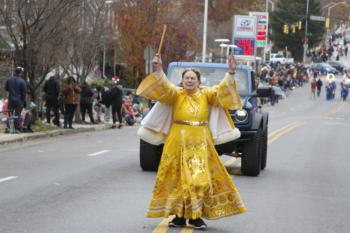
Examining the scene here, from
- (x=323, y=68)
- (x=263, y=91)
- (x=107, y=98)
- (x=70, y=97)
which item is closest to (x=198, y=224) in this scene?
(x=263, y=91)

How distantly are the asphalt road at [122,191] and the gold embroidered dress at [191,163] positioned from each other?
0.97ft

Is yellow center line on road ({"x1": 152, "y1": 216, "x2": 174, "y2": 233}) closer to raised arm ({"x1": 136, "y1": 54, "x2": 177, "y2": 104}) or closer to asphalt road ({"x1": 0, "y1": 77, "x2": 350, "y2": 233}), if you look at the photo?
asphalt road ({"x1": 0, "y1": 77, "x2": 350, "y2": 233})

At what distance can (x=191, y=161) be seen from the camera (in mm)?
9906

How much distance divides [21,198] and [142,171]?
169 inches

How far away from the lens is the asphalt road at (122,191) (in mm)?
10562

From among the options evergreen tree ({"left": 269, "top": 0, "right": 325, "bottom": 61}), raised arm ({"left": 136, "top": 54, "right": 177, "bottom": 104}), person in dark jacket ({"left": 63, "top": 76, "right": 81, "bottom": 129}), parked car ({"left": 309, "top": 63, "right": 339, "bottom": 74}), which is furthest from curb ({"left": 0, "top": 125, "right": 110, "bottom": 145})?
evergreen tree ({"left": 269, "top": 0, "right": 325, "bottom": 61})

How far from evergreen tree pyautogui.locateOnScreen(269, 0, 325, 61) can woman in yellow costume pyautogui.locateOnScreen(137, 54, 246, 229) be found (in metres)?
107

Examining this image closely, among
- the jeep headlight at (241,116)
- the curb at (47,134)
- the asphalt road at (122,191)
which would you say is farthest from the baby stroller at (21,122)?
the jeep headlight at (241,116)

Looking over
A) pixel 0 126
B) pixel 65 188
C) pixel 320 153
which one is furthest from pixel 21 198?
pixel 0 126

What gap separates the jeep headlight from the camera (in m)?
16.3

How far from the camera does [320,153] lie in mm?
24250

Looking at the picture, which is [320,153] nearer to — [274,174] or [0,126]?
[274,174]

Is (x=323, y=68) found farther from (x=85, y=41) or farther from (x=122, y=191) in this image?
(x=122, y=191)

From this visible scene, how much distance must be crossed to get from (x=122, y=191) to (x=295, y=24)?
104 meters
